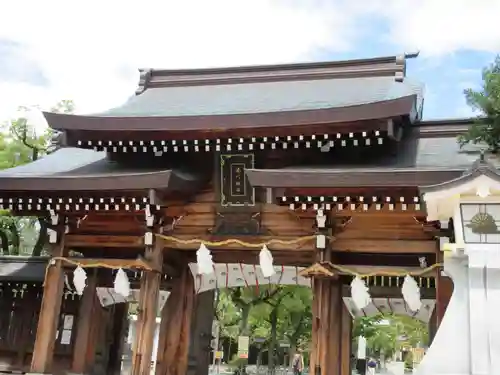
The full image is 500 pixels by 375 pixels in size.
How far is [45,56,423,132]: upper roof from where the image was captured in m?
8.23

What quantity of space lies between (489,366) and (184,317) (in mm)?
6014

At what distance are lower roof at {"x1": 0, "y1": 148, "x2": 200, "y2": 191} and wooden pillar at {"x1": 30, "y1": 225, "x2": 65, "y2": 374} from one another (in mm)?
1464

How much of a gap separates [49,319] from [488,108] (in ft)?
26.3

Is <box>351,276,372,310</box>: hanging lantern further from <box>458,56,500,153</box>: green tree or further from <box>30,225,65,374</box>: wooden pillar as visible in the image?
<box>30,225,65,374</box>: wooden pillar

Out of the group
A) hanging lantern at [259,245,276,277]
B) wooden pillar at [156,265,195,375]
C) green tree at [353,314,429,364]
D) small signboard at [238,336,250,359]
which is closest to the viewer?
hanging lantern at [259,245,276,277]

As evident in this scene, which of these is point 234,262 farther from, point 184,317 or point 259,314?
point 259,314

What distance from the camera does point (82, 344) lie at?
9.92 m

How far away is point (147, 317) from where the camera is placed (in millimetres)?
8398

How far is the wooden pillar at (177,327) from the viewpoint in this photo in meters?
9.73

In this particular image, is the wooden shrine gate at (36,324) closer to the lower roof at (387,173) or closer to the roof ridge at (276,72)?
the lower roof at (387,173)

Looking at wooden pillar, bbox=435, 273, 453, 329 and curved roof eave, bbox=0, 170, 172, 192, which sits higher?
curved roof eave, bbox=0, 170, 172, 192

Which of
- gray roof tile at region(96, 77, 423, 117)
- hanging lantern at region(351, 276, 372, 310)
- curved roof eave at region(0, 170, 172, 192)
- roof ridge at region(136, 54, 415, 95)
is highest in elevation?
roof ridge at region(136, 54, 415, 95)

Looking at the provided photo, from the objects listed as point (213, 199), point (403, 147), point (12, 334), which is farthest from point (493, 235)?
point (12, 334)

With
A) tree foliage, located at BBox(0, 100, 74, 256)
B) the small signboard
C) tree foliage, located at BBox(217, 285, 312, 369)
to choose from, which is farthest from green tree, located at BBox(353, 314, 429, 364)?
tree foliage, located at BBox(0, 100, 74, 256)
